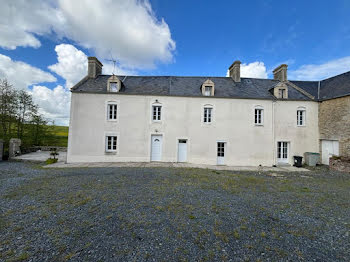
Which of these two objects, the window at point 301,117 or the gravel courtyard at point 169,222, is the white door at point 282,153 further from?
the gravel courtyard at point 169,222

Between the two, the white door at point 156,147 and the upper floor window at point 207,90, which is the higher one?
the upper floor window at point 207,90

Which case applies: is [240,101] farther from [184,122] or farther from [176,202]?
[176,202]

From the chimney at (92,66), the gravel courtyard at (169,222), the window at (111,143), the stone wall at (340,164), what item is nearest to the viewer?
the gravel courtyard at (169,222)

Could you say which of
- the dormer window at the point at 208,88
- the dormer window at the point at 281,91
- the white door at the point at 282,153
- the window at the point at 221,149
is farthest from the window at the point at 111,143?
the dormer window at the point at 281,91

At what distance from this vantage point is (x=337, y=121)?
11.3 m

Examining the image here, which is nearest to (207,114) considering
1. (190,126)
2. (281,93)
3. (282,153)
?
(190,126)

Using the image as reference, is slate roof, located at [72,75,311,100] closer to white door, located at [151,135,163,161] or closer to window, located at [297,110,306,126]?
window, located at [297,110,306,126]

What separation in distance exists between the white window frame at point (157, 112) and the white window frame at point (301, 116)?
12.8 m

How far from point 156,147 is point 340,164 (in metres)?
14.2

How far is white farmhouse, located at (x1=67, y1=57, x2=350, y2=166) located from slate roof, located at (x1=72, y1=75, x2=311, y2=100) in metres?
0.18

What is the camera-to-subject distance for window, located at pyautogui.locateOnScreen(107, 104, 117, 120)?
12234 millimetres

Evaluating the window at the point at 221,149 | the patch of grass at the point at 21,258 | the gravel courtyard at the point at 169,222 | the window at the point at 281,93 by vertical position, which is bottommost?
the gravel courtyard at the point at 169,222

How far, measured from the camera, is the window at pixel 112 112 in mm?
12234

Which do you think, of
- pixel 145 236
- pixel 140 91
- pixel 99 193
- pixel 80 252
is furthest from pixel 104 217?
pixel 140 91
